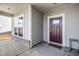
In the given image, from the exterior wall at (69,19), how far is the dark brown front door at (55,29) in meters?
0.22

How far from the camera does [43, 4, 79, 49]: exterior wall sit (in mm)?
2348

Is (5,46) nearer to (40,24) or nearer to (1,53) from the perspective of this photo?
(1,53)

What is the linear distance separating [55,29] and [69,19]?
643mm

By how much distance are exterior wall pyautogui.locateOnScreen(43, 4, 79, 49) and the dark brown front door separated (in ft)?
0.72

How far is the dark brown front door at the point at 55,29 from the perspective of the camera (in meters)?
2.53

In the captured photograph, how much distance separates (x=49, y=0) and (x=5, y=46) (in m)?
1.61

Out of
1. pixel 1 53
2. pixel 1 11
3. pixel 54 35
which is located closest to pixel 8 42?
pixel 1 53

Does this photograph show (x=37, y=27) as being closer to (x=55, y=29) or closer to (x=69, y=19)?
(x=55, y=29)

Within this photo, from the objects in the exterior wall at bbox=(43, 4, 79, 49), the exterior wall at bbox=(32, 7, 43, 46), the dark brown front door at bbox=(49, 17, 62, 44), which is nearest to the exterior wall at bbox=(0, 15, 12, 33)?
the exterior wall at bbox=(32, 7, 43, 46)

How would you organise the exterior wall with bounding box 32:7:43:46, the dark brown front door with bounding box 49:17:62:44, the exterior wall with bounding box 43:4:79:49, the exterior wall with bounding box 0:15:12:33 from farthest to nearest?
the exterior wall with bounding box 32:7:43:46 → the dark brown front door with bounding box 49:17:62:44 → the exterior wall with bounding box 43:4:79:49 → the exterior wall with bounding box 0:15:12:33

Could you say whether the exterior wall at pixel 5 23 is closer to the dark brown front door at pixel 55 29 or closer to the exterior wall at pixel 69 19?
the exterior wall at pixel 69 19

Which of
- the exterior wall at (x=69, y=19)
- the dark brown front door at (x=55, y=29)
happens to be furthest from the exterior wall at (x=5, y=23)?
the dark brown front door at (x=55, y=29)

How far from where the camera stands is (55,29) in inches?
102

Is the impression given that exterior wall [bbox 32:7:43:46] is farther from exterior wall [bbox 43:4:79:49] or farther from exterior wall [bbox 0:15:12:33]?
exterior wall [bbox 0:15:12:33]
